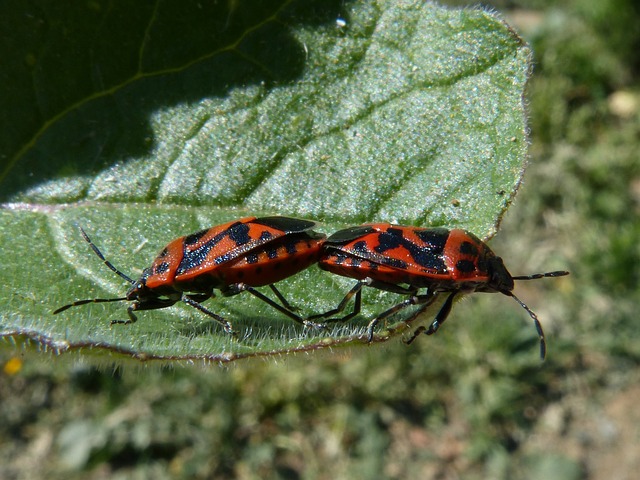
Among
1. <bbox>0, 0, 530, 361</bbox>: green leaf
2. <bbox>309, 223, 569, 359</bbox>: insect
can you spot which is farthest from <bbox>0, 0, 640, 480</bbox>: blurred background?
<bbox>0, 0, 530, 361</bbox>: green leaf

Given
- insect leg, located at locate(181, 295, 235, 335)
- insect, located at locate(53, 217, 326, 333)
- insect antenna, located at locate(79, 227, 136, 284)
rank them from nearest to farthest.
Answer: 1. insect leg, located at locate(181, 295, 235, 335)
2. insect antenna, located at locate(79, 227, 136, 284)
3. insect, located at locate(53, 217, 326, 333)

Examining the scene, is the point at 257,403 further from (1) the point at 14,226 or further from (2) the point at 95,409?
(1) the point at 14,226

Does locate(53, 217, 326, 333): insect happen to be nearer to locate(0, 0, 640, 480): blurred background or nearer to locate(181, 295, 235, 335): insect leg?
locate(181, 295, 235, 335): insect leg

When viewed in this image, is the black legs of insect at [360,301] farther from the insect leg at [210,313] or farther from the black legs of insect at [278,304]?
the insect leg at [210,313]

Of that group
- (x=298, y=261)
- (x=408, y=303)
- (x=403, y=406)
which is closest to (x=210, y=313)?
(x=298, y=261)

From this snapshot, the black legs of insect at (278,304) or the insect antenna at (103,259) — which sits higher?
the insect antenna at (103,259)

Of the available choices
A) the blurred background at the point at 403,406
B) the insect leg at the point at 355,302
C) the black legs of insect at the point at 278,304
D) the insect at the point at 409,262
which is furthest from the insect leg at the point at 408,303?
the blurred background at the point at 403,406

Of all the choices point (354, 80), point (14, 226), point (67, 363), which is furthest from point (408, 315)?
point (14, 226)
